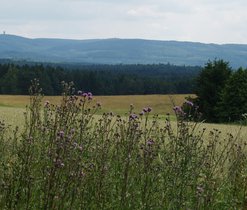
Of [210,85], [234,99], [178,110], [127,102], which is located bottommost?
[127,102]

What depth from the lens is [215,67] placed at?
62.2 meters

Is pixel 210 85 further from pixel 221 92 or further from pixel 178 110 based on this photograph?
pixel 178 110

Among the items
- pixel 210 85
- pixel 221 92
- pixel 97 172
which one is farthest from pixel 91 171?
pixel 210 85

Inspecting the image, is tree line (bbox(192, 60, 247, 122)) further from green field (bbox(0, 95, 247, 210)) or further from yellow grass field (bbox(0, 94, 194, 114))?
green field (bbox(0, 95, 247, 210))

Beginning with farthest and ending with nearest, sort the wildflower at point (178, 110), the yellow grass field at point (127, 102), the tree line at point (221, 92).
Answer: the yellow grass field at point (127, 102), the tree line at point (221, 92), the wildflower at point (178, 110)

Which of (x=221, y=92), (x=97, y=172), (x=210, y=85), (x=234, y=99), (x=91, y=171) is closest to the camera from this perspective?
(x=91, y=171)

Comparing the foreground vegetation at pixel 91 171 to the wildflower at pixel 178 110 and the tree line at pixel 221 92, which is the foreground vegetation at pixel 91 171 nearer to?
the wildflower at pixel 178 110

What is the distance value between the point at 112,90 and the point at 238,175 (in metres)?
132

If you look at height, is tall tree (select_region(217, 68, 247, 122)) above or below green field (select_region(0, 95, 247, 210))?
below

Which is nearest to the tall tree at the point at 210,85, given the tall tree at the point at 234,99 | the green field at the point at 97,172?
the tall tree at the point at 234,99

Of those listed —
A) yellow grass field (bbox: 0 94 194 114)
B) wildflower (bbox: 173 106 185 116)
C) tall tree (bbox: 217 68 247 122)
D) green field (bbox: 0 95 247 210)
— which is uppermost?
wildflower (bbox: 173 106 185 116)

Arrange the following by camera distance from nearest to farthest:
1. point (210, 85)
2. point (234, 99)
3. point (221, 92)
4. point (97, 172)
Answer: point (97, 172), point (234, 99), point (221, 92), point (210, 85)

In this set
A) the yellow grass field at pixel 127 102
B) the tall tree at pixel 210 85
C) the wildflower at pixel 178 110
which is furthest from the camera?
the yellow grass field at pixel 127 102

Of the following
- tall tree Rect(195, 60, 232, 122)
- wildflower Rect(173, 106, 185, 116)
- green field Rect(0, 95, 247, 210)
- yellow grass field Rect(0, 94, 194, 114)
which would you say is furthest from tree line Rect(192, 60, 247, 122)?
wildflower Rect(173, 106, 185, 116)
